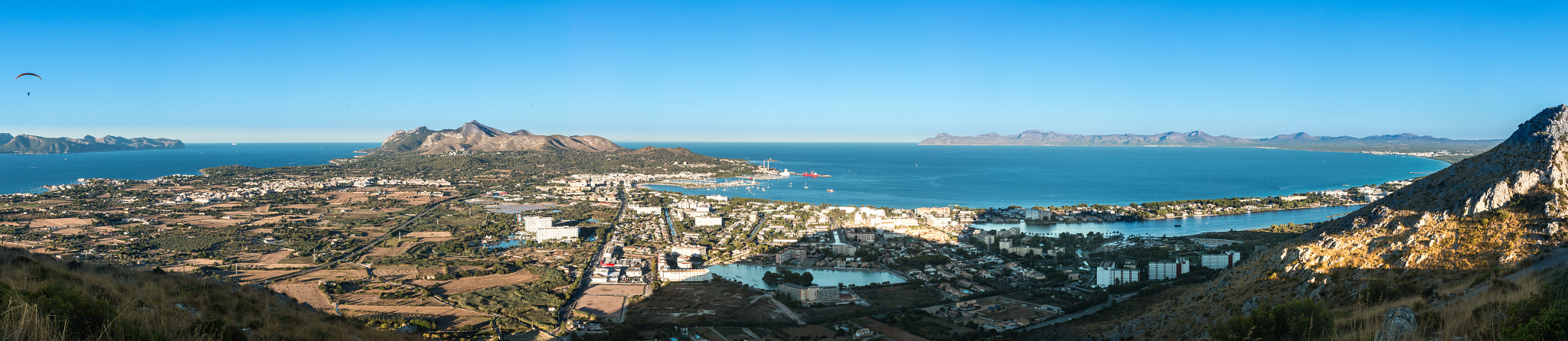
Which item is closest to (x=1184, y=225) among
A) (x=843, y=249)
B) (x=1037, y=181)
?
(x=843, y=249)

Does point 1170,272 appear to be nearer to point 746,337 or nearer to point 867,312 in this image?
point 867,312

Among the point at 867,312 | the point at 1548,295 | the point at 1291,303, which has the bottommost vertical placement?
the point at 867,312

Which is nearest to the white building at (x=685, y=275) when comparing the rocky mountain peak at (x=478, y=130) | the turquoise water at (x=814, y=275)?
the turquoise water at (x=814, y=275)

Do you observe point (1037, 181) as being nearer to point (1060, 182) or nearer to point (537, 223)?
point (1060, 182)

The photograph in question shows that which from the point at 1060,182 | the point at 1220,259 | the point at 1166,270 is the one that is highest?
the point at 1220,259

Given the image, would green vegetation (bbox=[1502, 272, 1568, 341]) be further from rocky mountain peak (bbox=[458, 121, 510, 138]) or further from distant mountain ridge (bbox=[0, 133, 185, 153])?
distant mountain ridge (bbox=[0, 133, 185, 153])

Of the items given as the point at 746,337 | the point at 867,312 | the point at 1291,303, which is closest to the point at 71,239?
the point at 746,337

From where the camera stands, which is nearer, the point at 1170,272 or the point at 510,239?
the point at 1170,272
